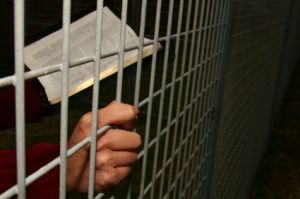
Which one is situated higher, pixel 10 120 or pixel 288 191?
pixel 10 120

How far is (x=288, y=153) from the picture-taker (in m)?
2.92

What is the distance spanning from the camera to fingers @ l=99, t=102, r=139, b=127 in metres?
0.48

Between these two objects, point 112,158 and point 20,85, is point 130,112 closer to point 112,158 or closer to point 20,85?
point 112,158

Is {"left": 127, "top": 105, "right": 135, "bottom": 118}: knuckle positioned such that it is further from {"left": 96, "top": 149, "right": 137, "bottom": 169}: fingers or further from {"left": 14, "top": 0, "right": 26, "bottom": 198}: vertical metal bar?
{"left": 14, "top": 0, "right": 26, "bottom": 198}: vertical metal bar

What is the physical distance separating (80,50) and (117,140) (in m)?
0.18

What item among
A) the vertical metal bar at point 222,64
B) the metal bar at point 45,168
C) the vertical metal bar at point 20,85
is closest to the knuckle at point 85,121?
the metal bar at point 45,168

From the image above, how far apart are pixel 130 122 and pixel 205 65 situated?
54 centimetres

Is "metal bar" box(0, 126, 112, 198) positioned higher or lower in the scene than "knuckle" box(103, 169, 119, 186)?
higher

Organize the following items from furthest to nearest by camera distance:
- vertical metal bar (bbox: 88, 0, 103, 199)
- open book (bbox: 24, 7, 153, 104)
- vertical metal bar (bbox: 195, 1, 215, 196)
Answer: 1. vertical metal bar (bbox: 195, 1, 215, 196)
2. open book (bbox: 24, 7, 153, 104)
3. vertical metal bar (bbox: 88, 0, 103, 199)

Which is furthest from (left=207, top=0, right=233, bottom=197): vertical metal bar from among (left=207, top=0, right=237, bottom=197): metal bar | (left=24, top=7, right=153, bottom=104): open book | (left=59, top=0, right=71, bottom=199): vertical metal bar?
(left=59, top=0, right=71, bottom=199): vertical metal bar

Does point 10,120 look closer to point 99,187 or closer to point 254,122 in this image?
point 99,187

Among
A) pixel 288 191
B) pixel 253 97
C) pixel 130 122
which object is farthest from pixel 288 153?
pixel 130 122

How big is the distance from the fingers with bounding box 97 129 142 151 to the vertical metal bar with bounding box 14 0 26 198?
0.17m

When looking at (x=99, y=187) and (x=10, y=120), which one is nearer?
(x=99, y=187)
